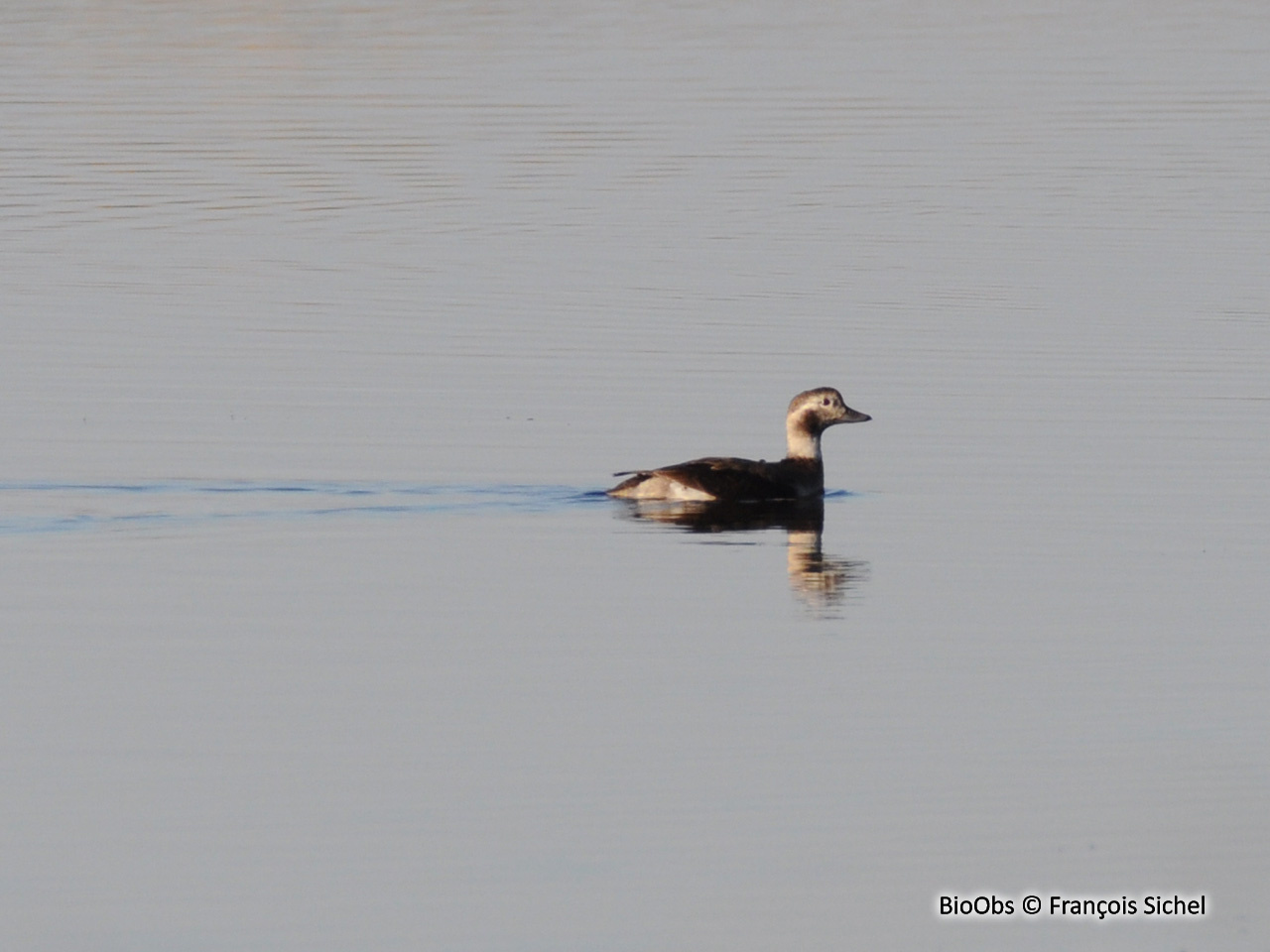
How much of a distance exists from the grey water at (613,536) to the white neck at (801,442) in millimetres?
331

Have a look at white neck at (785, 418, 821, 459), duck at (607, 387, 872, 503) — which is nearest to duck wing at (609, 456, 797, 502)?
duck at (607, 387, 872, 503)

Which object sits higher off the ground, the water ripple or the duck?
the duck

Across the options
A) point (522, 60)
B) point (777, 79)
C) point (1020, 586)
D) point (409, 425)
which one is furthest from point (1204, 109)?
point (1020, 586)

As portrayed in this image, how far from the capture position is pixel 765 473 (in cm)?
1675

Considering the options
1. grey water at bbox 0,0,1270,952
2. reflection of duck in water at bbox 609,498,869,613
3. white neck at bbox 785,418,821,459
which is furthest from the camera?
white neck at bbox 785,418,821,459

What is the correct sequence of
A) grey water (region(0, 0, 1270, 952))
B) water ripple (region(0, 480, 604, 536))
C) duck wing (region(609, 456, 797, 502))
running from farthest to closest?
duck wing (region(609, 456, 797, 502)) → water ripple (region(0, 480, 604, 536)) → grey water (region(0, 0, 1270, 952))

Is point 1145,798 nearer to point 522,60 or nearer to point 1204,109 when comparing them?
point 1204,109

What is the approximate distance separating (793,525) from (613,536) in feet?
4.32

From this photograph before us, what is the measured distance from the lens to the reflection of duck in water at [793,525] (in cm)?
1387

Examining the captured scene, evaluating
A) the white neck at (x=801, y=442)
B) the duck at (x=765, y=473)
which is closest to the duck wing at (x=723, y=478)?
the duck at (x=765, y=473)

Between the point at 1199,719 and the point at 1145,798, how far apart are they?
112cm

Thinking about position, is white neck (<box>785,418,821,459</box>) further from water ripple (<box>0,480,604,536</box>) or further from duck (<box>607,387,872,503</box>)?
water ripple (<box>0,480,604,536</box>)

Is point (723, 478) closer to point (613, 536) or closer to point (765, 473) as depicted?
point (765, 473)

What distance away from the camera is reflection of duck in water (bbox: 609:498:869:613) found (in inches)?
546
